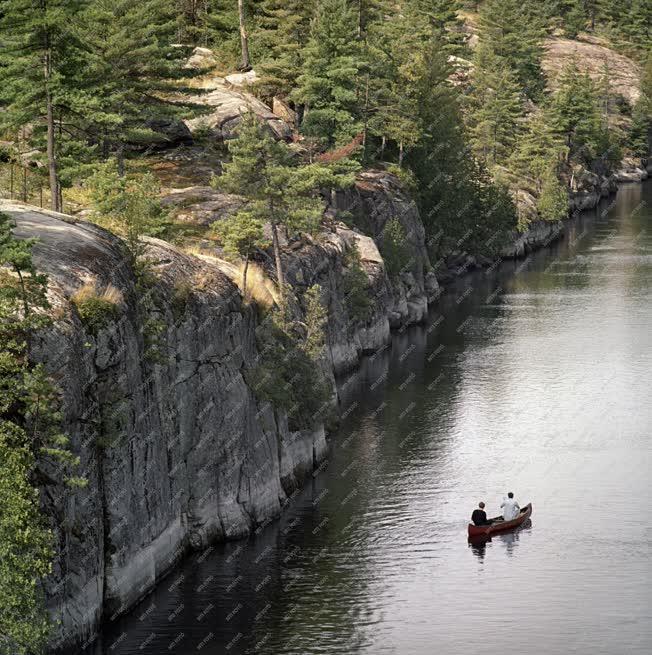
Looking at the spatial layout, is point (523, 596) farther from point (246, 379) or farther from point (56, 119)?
point (56, 119)

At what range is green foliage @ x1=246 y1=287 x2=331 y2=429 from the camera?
59.0 meters

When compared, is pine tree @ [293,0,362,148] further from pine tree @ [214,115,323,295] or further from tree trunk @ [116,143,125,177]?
pine tree @ [214,115,323,295]

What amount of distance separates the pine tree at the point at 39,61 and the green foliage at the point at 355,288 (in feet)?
102

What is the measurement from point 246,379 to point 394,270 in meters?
46.2

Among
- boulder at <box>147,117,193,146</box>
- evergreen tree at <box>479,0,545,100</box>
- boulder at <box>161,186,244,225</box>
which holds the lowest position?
boulder at <box>161,186,244,225</box>

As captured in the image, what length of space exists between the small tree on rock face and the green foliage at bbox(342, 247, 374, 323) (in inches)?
791

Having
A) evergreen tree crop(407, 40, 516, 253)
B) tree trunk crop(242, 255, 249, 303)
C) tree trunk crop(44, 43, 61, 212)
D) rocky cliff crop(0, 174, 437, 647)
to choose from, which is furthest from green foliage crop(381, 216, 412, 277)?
tree trunk crop(44, 43, 61, 212)

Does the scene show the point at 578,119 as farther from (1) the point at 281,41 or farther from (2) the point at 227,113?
(2) the point at 227,113

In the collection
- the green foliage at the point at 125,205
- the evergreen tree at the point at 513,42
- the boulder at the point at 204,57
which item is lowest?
the green foliage at the point at 125,205

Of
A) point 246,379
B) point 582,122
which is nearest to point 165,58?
point 246,379

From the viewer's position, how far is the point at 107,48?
75.0m

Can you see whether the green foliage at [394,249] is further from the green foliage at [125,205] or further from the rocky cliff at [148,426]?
the green foliage at [125,205]

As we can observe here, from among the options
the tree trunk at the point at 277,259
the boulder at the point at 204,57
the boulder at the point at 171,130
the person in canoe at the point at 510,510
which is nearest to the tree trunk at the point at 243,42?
the boulder at the point at 204,57

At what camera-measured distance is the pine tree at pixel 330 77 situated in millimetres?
104000
